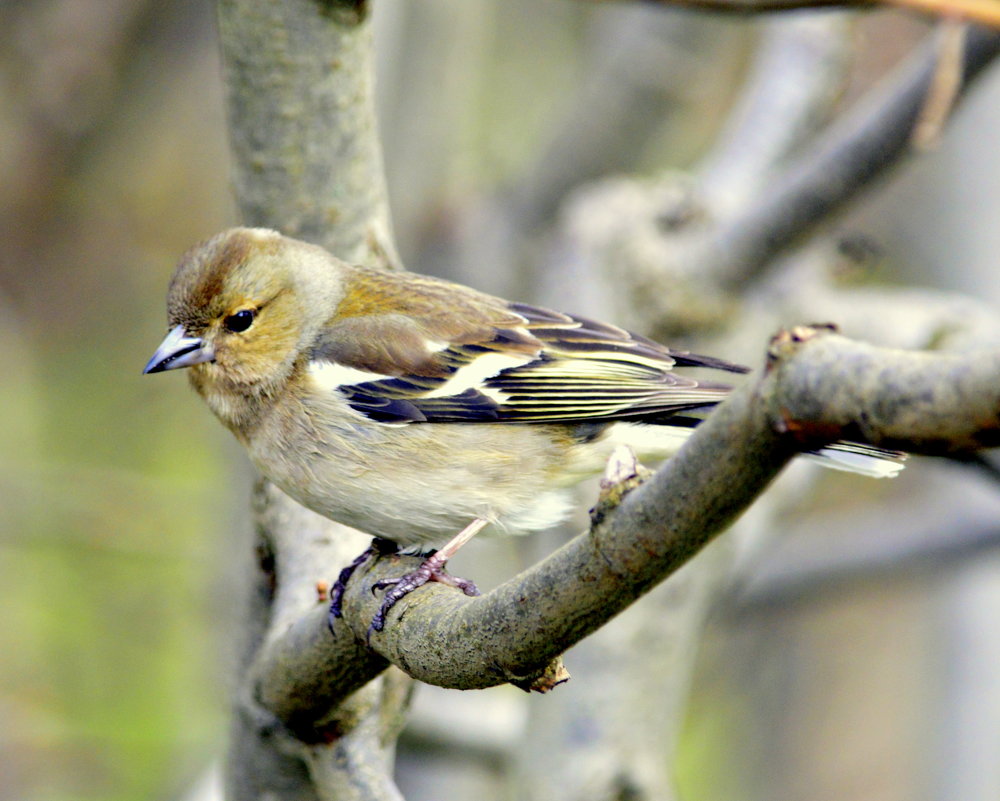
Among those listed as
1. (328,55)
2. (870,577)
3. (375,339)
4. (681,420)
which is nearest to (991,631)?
(870,577)

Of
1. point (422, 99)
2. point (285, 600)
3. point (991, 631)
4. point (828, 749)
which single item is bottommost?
point (828, 749)

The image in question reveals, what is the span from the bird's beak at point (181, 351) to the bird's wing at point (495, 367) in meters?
0.33

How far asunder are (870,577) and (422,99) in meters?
3.80

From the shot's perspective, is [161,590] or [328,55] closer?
[328,55]

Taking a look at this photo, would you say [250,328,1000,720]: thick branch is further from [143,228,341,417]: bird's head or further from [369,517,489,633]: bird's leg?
[143,228,341,417]: bird's head

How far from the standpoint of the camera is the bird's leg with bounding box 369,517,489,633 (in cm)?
246

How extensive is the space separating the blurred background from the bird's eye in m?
2.13

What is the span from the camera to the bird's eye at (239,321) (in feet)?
11.9

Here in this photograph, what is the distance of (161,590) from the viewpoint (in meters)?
8.79

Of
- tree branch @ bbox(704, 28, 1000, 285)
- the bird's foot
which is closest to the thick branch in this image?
the bird's foot

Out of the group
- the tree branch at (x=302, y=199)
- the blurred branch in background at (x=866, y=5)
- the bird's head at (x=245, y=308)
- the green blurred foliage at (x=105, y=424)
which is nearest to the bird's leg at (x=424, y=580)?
the tree branch at (x=302, y=199)

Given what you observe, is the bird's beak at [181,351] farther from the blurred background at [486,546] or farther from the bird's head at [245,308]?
the blurred background at [486,546]

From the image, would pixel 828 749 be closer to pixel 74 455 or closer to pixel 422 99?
pixel 422 99

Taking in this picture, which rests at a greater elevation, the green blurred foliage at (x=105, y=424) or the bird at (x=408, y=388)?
the bird at (x=408, y=388)
